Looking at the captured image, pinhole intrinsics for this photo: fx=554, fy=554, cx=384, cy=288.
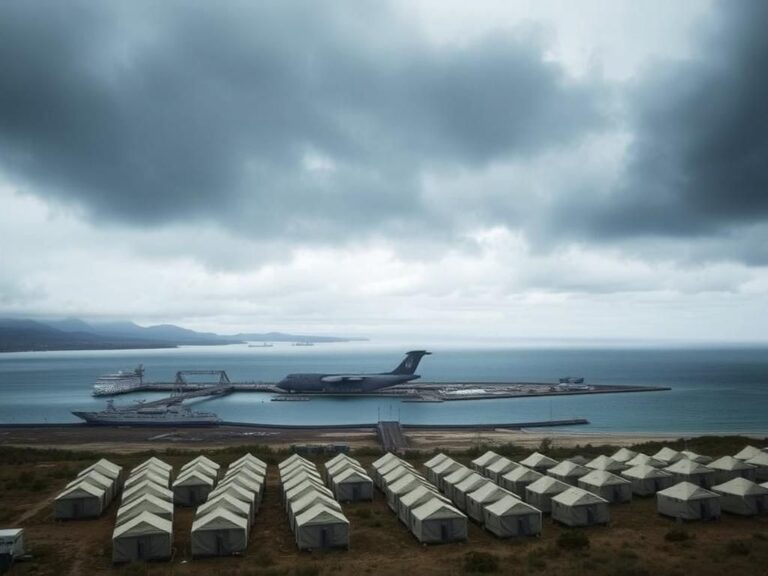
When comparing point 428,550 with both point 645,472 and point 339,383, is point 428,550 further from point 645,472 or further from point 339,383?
point 339,383

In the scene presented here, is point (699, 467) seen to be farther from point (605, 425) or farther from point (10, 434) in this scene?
point (10, 434)

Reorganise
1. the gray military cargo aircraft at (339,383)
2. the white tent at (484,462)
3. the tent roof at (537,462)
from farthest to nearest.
Answer: 1. the gray military cargo aircraft at (339,383)
2. the tent roof at (537,462)
3. the white tent at (484,462)

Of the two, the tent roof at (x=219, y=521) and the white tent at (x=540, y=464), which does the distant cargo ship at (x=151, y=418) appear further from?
the tent roof at (x=219, y=521)

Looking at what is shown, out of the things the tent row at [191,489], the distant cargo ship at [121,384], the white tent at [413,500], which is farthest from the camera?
the distant cargo ship at [121,384]

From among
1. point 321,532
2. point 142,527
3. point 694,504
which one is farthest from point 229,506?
point 694,504

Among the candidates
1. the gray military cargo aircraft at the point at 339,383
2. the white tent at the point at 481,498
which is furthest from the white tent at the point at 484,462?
the gray military cargo aircraft at the point at 339,383

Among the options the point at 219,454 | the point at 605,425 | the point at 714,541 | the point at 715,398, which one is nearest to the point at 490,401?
the point at 605,425

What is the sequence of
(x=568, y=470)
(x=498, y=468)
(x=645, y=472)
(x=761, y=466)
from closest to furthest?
1. (x=645, y=472)
2. (x=568, y=470)
3. (x=498, y=468)
4. (x=761, y=466)
